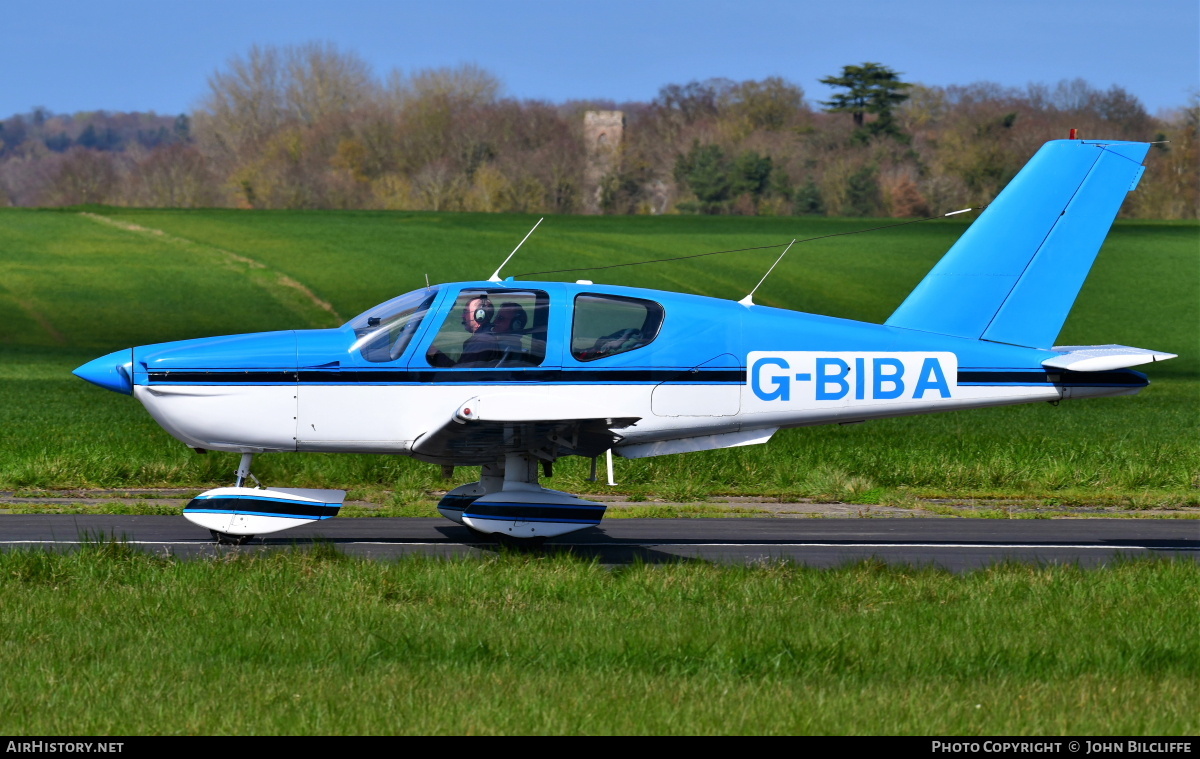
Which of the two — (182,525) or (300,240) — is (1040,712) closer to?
(182,525)

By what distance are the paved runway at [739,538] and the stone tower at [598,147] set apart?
2982 inches

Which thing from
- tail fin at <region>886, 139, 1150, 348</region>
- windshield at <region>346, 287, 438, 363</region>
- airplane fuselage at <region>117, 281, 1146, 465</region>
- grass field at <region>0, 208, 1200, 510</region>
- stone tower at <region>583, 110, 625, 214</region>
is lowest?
grass field at <region>0, 208, 1200, 510</region>

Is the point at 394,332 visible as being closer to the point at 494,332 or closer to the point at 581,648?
the point at 494,332

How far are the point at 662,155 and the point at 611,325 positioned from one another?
83.2 metres

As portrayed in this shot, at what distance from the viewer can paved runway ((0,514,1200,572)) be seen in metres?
10.0

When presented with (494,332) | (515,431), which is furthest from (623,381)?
(494,332)

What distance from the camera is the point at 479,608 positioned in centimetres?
751

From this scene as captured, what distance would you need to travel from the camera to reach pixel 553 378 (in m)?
9.57

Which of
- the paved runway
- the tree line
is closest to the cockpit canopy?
the paved runway

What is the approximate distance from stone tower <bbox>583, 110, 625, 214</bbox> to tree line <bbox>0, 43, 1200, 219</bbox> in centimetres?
39

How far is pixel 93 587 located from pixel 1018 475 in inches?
425

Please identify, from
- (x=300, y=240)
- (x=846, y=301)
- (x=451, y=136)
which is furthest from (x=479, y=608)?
(x=451, y=136)

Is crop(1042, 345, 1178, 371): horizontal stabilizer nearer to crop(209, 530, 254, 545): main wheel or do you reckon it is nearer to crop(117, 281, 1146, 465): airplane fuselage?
crop(117, 281, 1146, 465): airplane fuselage

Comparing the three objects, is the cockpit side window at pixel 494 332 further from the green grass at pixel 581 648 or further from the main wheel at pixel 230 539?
the main wheel at pixel 230 539
